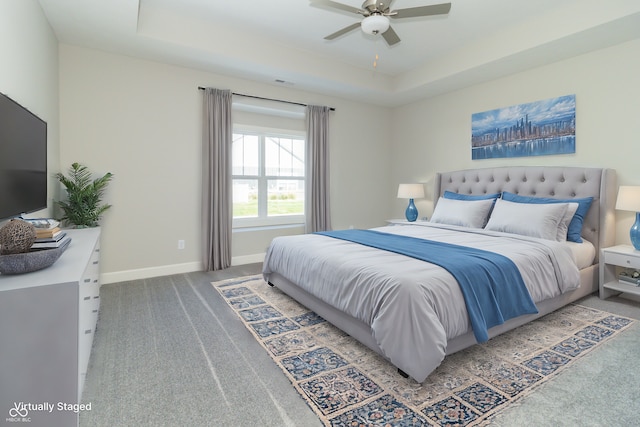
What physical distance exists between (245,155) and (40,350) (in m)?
3.76

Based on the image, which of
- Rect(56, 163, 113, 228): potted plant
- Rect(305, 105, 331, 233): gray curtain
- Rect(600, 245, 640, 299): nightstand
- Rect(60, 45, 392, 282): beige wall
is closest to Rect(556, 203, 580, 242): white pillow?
Rect(600, 245, 640, 299): nightstand

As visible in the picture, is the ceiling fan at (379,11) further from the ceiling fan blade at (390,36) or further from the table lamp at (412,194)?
the table lamp at (412,194)

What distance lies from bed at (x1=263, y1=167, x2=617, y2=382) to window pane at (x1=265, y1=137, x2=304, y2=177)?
1992mm

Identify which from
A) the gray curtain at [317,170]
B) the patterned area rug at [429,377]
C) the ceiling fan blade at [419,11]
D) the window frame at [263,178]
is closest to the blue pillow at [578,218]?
the patterned area rug at [429,377]

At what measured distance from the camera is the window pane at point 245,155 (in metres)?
4.71

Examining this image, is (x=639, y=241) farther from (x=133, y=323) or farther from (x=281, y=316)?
(x=133, y=323)

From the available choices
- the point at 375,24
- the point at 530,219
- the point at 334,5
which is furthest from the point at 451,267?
the point at 334,5

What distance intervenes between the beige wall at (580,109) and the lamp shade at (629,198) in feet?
0.92

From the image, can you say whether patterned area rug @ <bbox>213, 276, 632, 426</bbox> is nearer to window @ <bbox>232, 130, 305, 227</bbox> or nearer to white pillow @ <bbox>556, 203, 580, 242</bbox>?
white pillow @ <bbox>556, 203, 580, 242</bbox>

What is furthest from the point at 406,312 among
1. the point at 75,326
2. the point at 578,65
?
the point at 578,65

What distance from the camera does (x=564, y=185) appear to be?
141 inches

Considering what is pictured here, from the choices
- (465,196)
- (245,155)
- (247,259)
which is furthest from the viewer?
(245,155)

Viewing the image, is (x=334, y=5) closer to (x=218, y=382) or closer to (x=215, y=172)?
(x=215, y=172)

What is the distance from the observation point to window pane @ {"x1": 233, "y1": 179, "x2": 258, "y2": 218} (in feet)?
15.6
